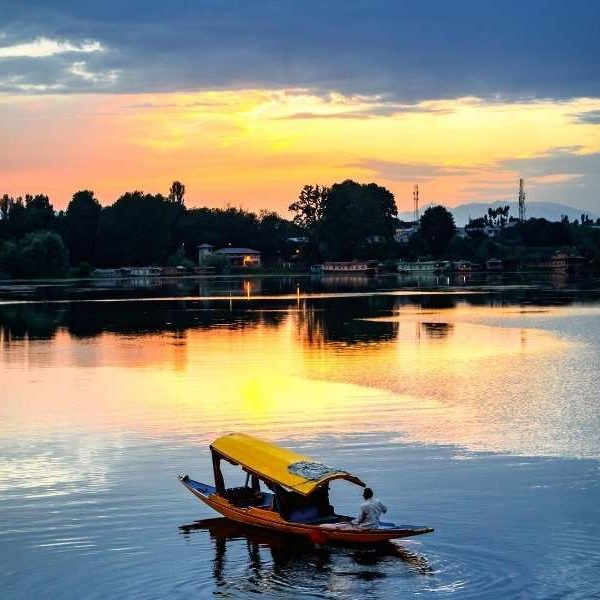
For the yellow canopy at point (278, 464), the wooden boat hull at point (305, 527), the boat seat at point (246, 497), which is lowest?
the wooden boat hull at point (305, 527)

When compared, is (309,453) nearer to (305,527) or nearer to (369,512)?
(305,527)

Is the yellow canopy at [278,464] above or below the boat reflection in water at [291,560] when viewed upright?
above

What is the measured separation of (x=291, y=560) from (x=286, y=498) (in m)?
1.57

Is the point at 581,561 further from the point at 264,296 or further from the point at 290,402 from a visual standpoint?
the point at 264,296

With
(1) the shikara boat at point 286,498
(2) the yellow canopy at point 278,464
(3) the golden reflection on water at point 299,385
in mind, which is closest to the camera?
(1) the shikara boat at point 286,498

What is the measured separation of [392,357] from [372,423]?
68.7 ft

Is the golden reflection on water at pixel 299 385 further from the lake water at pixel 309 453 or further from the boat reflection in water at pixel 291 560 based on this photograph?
the boat reflection in water at pixel 291 560

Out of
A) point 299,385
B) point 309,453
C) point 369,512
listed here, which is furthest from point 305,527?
point 299,385

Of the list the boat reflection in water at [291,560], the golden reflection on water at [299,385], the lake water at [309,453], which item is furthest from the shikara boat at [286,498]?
the golden reflection on water at [299,385]

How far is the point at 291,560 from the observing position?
2247cm

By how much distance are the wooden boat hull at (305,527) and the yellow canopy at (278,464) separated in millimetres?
895

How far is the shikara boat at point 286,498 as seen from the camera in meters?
22.5

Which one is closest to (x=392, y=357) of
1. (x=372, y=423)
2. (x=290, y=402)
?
(x=290, y=402)

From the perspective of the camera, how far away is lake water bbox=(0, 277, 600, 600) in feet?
71.0
